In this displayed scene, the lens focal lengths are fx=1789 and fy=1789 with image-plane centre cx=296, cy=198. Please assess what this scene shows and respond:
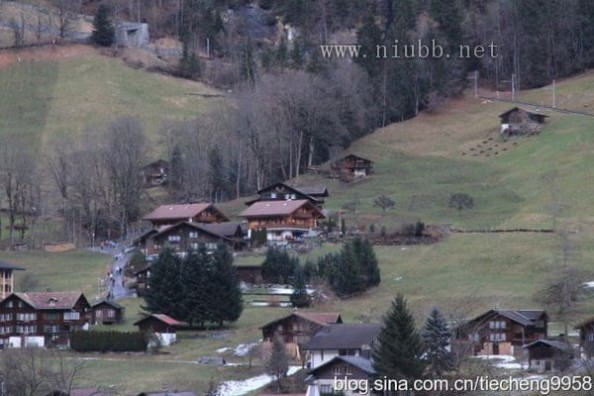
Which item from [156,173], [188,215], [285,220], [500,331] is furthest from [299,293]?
[156,173]

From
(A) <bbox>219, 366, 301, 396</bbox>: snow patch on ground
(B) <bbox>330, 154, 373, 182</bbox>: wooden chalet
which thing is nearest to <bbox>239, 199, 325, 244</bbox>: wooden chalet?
(B) <bbox>330, 154, 373, 182</bbox>: wooden chalet

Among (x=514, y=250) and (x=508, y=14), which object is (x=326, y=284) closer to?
(x=514, y=250)

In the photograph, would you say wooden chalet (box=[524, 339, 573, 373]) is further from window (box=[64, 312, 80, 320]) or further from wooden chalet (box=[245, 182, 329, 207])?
wooden chalet (box=[245, 182, 329, 207])

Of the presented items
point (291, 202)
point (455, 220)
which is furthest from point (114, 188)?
point (455, 220)

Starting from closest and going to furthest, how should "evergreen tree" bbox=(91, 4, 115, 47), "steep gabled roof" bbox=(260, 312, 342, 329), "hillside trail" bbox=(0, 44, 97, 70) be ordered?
"steep gabled roof" bbox=(260, 312, 342, 329) → "hillside trail" bbox=(0, 44, 97, 70) → "evergreen tree" bbox=(91, 4, 115, 47)

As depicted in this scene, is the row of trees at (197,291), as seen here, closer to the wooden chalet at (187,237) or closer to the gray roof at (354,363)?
the gray roof at (354,363)

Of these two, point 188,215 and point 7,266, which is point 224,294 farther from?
point 188,215
